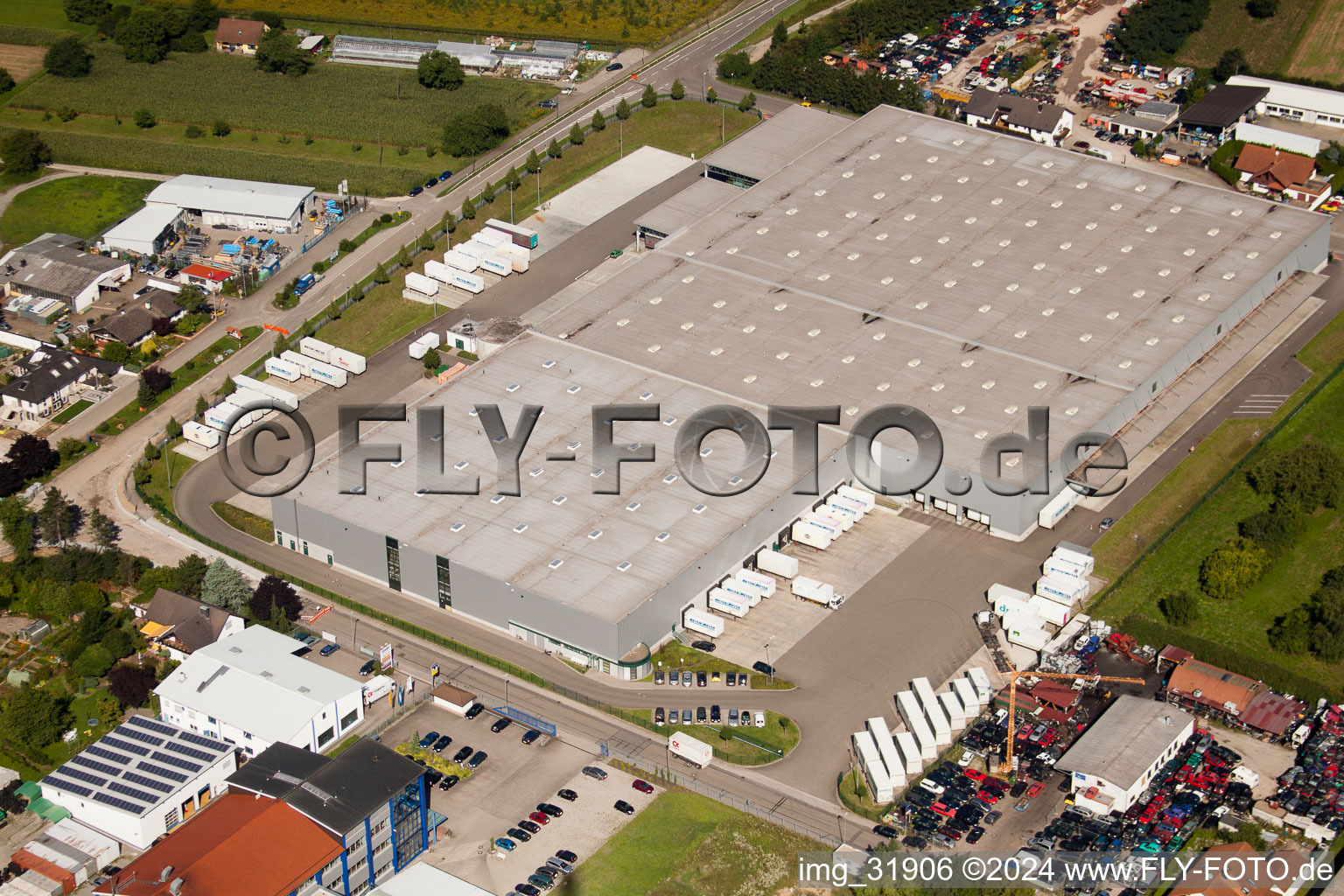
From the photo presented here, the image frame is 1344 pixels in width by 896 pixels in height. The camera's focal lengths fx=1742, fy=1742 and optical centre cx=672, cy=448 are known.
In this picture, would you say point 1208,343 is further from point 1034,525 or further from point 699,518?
point 699,518

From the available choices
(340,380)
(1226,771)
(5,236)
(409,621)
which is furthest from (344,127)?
(1226,771)

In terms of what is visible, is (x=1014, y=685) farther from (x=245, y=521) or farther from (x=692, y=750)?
(x=245, y=521)

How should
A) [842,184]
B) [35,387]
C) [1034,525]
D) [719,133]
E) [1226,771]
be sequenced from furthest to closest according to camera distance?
[719,133], [842,184], [35,387], [1034,525], [1226,771]

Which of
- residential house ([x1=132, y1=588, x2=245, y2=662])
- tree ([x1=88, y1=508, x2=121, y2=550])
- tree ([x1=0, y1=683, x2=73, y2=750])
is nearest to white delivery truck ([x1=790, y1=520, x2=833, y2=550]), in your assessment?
residential house ([x1=132, y1=588, x2=245, y2=662])

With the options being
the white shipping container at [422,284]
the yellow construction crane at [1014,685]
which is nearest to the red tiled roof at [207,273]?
the white shipping container at [422,284]

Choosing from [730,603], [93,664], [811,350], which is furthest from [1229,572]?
[93,664]

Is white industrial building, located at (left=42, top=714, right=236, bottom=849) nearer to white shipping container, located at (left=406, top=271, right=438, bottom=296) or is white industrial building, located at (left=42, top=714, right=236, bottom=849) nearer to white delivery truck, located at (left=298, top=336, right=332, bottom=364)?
white delivery truck, located at (left=298, top=336, right=332, bottom=364)
